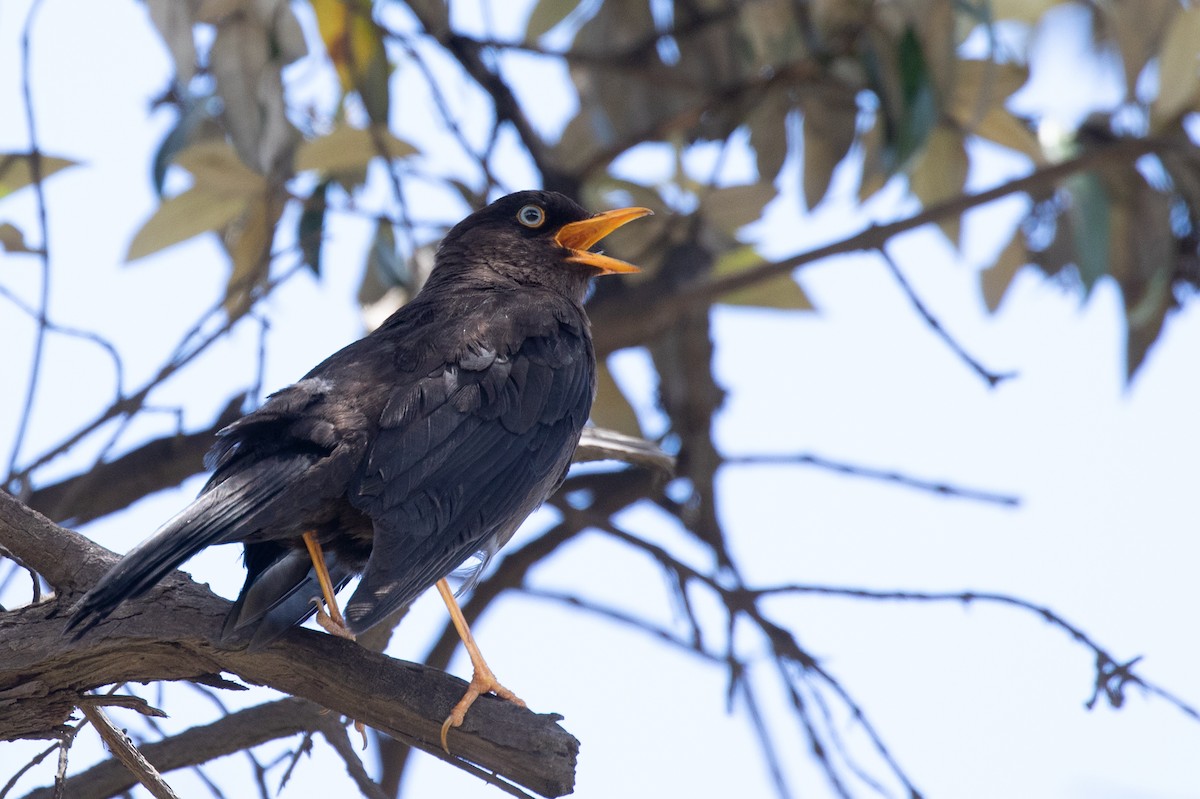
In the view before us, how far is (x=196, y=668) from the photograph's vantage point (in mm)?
3623

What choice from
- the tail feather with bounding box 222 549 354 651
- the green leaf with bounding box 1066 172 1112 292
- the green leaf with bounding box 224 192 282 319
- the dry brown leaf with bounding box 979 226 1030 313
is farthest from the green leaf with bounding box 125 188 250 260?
the green leaf with bounding box 1066 172 1112 292

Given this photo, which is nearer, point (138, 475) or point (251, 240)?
point (138, 475)

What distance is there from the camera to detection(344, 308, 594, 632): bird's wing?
12.6ft

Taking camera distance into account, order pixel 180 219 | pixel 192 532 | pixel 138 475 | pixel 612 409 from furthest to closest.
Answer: pixel 612 409 → pixel 180 219 → pixel 138 475 → pixel 192 532

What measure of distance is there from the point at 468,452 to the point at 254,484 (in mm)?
727

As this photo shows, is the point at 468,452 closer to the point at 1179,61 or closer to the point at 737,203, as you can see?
the point at 737,203

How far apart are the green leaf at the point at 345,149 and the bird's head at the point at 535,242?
0.62 m

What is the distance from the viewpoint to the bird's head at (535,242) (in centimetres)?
538

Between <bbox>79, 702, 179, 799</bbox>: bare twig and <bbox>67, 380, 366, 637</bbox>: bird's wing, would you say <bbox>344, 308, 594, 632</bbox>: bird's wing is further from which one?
<bbox>79, 702, 179, 799</bbox>: bare twig

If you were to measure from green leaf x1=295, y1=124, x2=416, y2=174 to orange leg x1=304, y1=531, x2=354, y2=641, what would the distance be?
2192 mm

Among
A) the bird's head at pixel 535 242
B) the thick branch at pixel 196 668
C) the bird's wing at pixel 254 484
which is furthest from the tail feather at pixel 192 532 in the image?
the bird's head at pixel 535 242

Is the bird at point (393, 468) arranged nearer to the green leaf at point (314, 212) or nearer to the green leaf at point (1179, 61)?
the green leaf at point (314, 212)

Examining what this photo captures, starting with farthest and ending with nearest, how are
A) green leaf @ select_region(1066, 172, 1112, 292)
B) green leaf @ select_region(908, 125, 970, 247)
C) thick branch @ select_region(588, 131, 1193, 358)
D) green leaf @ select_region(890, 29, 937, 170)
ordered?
1. green leaf @ select_region(908, 125, 970, 247)
2. green leaf @ select_region(1066, 172, 1112, 292)
3. thick branch @ select_region(588, 131, 1193, 358)
4. green leaf @ select_region(890, 29, 937, 170)

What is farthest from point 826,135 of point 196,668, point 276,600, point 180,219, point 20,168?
point 196,668
